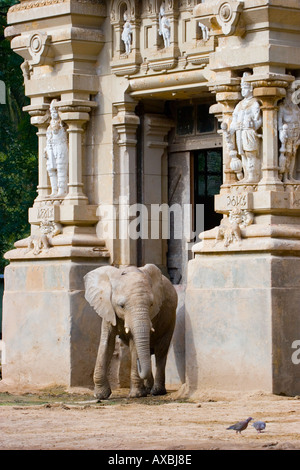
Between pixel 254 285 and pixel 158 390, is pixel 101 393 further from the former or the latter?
pixel 254 285

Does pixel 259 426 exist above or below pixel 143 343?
below

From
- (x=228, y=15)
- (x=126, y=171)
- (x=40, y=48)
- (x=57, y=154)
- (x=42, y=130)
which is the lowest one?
(x=126, y=171)

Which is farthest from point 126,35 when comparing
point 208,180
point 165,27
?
point 208,180

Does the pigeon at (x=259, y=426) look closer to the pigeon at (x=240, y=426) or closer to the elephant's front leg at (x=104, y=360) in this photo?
the pigeon at (x=240, y=426)

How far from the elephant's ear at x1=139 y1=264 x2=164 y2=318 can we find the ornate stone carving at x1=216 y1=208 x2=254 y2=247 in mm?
1154

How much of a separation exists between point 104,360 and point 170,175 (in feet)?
10.3

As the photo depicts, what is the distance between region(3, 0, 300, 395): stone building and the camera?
19.9 metres

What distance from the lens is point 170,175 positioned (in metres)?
23.1

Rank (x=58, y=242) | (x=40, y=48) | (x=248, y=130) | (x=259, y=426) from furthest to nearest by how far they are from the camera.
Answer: (x=40, y=48) → (x=58, y=242) → (x=248, y=130) → (x=259, y=426)

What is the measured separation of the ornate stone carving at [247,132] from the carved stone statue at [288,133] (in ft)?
0.88

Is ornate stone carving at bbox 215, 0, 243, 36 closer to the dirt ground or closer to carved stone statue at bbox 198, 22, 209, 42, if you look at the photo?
carved stone statue at bbox 198, 22, 209, 42

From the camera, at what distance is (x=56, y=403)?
20281 mm
